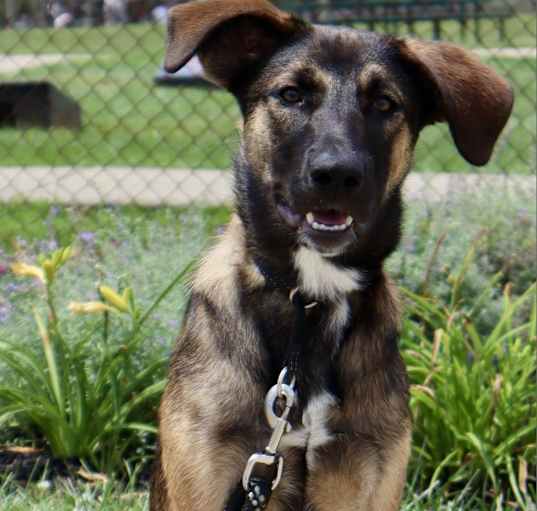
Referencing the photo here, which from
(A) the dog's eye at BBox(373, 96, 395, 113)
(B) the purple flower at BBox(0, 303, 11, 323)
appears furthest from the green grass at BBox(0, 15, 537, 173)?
(A) the dog's eye at BBox(373, 96, 395, 113)

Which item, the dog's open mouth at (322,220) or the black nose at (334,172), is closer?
the black nose at (334,172)

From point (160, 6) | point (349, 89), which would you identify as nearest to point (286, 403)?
point (349, 89)

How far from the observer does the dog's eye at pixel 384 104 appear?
3195 millimetres

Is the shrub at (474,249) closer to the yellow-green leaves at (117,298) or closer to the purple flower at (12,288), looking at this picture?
the yellow-green leaves at (117,298)

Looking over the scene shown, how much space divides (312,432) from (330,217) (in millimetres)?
616

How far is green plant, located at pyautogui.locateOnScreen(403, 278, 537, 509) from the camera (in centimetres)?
432

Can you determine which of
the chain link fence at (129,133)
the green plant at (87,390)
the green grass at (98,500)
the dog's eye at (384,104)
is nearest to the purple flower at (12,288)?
the green plant at (87,390)

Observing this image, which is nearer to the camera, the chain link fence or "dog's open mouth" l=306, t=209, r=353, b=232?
"dog's open mouth" l=306, t=209, r=353, b=232

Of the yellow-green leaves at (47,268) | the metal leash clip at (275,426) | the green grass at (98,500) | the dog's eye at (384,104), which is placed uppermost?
the dog's eye at (384,104)

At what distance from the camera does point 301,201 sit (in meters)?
3.03

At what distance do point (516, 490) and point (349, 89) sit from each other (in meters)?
1.88

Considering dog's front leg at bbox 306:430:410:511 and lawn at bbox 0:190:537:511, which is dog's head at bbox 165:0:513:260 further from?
lawn at bbox 0:190:537:511

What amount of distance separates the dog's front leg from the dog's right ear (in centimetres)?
118

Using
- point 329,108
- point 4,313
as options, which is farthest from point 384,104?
point 4,313
